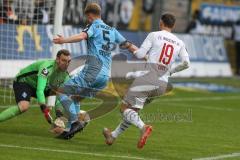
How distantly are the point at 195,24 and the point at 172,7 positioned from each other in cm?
311

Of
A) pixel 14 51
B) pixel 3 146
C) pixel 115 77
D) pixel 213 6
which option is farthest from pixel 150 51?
pixel 213 6

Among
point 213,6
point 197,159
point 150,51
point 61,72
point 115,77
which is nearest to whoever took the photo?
point 197,159

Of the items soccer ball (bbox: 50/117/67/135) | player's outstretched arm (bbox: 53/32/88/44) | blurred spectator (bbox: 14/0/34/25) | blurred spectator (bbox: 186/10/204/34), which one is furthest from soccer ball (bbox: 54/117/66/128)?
blurred spectator (bbox: 186/10/204/34)

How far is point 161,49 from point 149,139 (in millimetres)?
2098

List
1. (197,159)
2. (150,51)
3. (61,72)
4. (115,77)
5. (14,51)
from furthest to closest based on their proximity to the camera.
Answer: (115,77), (14,51), (61,72), (150,51), (197,159)

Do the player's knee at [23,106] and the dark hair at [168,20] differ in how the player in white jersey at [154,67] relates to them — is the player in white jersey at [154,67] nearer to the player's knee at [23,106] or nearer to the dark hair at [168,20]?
the dark hair at [168,20]

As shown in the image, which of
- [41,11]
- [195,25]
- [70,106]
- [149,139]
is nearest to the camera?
[70,106]

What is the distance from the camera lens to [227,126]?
17.5 m

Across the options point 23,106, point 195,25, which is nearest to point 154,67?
point 23,106

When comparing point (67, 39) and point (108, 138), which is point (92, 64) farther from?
point (108, 138)

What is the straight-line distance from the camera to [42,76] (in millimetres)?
13945

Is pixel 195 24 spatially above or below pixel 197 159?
below

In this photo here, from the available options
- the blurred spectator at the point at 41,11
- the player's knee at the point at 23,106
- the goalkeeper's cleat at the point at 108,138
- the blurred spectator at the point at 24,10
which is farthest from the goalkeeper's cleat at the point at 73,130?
the blurred spectator at the point at 24,10

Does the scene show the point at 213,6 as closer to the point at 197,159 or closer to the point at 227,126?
the point at 227,126
